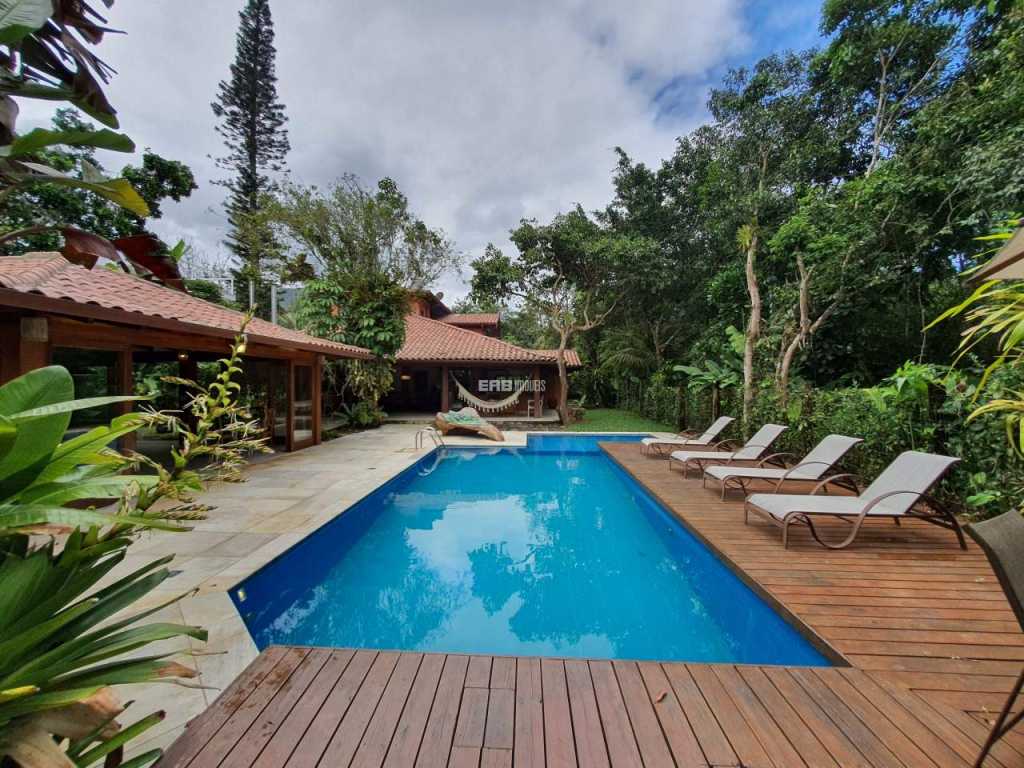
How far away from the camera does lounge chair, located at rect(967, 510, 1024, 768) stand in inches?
63.6

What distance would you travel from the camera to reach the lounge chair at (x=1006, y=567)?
162cm

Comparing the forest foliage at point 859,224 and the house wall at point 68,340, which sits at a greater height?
the forest foliage at point 859,224

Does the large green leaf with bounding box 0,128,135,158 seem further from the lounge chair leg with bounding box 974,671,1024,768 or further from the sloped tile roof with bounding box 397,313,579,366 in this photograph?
the sloped tile roof with bounding box 397,313,579,366

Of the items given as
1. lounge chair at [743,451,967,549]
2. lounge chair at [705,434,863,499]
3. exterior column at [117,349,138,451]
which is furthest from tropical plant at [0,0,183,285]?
lounge chair at [705,434,863,499]

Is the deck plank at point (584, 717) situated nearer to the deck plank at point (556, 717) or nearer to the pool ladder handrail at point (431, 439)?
the deck plank at point (556, 717)

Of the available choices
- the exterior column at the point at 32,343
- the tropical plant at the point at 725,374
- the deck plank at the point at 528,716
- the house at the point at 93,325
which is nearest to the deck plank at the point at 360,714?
the deck plank at the point at 528,716

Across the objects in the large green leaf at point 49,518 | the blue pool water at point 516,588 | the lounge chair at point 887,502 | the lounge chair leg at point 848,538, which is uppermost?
the large green leaf at point 49,518

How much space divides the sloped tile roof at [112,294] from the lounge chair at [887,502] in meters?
5.49

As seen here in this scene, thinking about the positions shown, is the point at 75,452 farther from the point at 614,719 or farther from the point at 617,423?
the point at 617,423

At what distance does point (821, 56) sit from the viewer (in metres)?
10.7

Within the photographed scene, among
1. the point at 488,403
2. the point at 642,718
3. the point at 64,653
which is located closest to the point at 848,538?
the point at 642,718

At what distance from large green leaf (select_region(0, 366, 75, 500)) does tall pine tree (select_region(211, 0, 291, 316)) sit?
817 inches

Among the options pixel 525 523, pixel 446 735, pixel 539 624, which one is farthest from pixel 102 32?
pixel 525 523

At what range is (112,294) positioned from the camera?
5469mm
